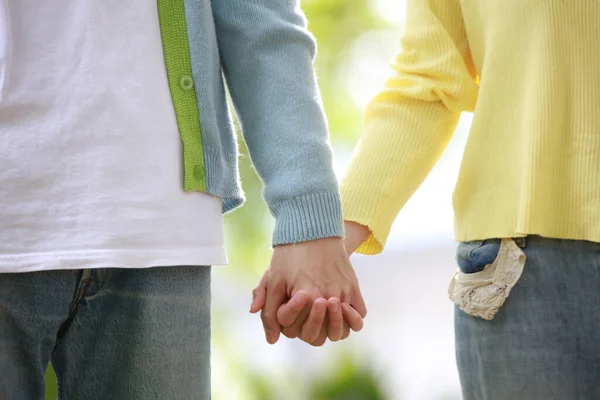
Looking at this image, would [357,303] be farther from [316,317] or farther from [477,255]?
[477,255]

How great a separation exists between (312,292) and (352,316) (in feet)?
0.19

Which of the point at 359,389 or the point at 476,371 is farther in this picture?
the point at 359,389

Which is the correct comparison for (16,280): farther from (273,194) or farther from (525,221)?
(525,221)

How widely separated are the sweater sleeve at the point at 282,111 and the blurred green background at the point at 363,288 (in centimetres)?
219

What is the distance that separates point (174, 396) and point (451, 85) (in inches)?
25.6

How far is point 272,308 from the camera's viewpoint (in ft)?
2.89

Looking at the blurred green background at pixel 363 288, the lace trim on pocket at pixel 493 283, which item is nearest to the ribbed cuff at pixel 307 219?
the lace trim on pocket at pixel 493 283

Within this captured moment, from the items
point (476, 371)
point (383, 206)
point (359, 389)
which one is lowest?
point (359, 389)

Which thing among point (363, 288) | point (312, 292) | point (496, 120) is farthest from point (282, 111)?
point (363, 288)

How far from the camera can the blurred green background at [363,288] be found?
10.2 feet

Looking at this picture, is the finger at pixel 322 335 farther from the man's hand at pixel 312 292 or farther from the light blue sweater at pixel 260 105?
the light blue sweater at pixel 260 105

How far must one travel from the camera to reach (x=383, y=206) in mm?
1147

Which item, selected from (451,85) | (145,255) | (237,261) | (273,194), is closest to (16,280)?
(145,255)

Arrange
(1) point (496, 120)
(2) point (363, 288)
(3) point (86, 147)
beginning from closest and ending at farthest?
(3) point (86, 147)
(1) point (496, 120)
(2) point (363, 288)
